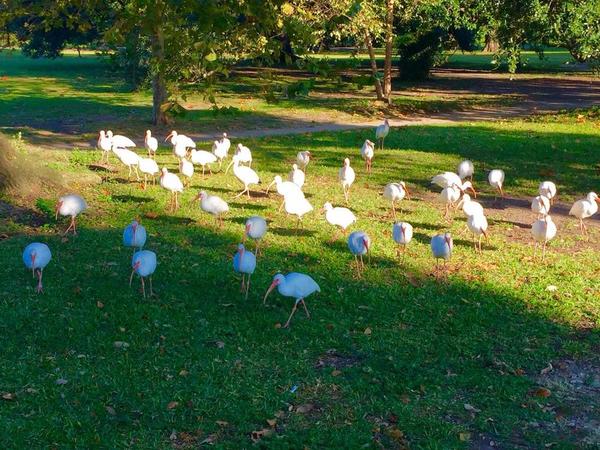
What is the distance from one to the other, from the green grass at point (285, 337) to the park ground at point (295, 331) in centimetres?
2

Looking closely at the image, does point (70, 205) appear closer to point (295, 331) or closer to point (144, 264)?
point (144, 264)

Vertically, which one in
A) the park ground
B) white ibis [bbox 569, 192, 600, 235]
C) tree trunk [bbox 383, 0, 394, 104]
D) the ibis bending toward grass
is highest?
tree trunk [bbox 383, 0, 394, 104]

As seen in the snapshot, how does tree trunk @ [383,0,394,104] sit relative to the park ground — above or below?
above

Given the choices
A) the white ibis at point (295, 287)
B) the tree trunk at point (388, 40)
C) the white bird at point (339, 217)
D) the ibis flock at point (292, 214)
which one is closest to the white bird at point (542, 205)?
the ibis flock at point (292, 214)

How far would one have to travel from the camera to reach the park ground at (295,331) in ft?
17.9

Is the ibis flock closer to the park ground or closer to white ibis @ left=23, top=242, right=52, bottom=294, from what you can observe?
white ibis @ left=23, top=242, right=52, bottom=294

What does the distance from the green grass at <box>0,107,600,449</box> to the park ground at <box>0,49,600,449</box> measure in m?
0.02

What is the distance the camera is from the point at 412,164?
15.6 m

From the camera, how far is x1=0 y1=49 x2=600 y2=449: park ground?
545 centimetres

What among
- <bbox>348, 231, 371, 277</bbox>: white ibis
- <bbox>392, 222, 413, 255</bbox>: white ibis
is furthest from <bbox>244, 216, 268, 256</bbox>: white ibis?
<bbox>392, 222, 413, 255</bbox>: white ibis

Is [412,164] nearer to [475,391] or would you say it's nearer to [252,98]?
[475,391]

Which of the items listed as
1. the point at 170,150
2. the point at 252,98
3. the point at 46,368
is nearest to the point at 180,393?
the point at 46,368

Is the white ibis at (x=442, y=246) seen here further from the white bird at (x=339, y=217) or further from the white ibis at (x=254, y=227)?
the white ibis at (x=254, y=227)

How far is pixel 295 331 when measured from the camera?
22.9ft
